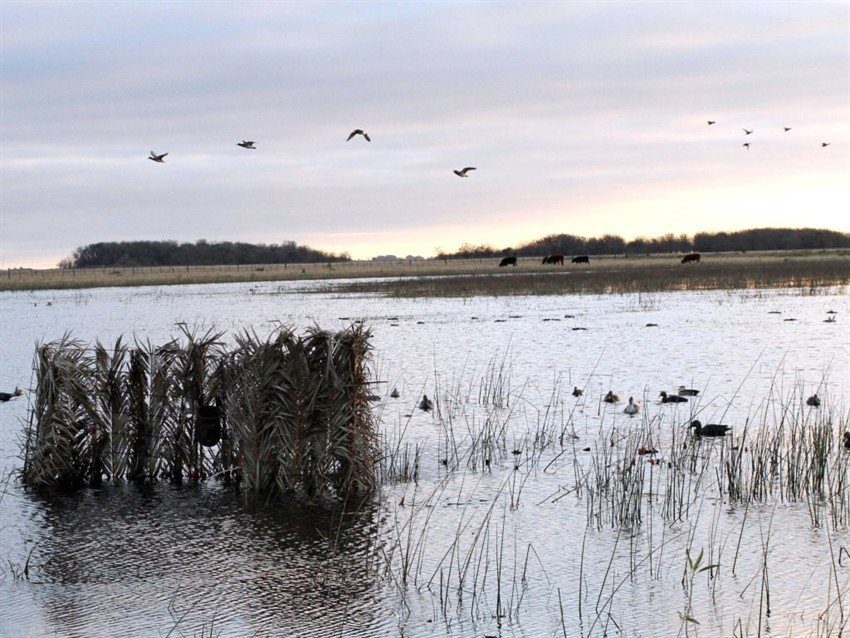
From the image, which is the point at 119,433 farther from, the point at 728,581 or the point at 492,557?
the point at 728,581

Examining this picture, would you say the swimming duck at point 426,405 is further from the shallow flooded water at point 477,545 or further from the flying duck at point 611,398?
the flying duck at point 611,398

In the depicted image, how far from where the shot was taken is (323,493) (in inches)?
447

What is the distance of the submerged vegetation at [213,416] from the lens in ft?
36.6

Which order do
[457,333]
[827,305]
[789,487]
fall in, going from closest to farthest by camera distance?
1. [789,487]
2. [457,333]
3. [827,305]

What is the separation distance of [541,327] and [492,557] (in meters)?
23.5

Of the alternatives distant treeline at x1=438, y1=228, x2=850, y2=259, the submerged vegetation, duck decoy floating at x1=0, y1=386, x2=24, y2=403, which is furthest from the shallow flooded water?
distant treeline at x1=438, y1=228, x2=850, y2=259

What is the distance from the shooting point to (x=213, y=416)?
11984 mm

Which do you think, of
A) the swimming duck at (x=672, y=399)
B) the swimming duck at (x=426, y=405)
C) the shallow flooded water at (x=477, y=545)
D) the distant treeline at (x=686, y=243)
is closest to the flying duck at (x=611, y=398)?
the shallow flooded water at (x=477, y=545)

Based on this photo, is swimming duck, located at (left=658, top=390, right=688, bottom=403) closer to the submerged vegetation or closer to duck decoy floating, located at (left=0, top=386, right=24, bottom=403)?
the submerged vegetation

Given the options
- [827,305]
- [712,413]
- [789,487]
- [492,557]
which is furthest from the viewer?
[827,305]

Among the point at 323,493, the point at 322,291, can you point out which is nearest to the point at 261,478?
the point at 323,493

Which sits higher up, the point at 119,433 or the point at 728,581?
the point at 119,433

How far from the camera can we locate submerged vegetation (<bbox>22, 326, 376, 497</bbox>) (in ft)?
36.6

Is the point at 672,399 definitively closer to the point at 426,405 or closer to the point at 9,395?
the point at 426,405
